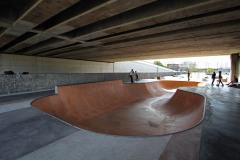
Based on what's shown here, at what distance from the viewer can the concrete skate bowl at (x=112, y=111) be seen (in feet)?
26.9

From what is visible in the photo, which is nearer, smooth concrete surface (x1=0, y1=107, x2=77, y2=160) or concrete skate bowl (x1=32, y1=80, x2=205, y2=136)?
smooth concrete surface (x1=0, y1=107, x2=77, y2=160)

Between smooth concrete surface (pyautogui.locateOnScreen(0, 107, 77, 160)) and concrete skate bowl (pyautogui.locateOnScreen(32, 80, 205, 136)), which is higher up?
smooth concrete surface (pyautogui.locateOnScreen(0, 107, 77, 160))

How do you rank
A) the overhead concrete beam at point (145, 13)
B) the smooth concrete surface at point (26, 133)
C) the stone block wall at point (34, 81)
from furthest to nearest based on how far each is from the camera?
the stone block wall at point (34, 81)
the overhead concrete beam at point (145, 13)
the smooth concrete surface at point (26, 133)

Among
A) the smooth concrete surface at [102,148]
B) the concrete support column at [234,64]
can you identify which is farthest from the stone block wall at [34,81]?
the concrete support column at [234,64]

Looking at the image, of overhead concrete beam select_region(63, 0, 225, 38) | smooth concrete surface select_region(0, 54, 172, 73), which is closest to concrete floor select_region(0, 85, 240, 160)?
overhead concrete beam select_region(63, 0, 225, 38)

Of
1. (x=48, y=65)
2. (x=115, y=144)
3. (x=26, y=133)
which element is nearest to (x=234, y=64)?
(x=115, y=144)

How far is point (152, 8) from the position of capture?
6.84 metres

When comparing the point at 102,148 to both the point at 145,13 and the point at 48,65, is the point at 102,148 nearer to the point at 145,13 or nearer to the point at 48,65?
the point at 145,13

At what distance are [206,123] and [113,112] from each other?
8.68 m

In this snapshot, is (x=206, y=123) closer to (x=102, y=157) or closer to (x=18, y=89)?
(x=102, y=157)

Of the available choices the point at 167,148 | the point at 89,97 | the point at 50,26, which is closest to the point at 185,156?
the point at 167,148

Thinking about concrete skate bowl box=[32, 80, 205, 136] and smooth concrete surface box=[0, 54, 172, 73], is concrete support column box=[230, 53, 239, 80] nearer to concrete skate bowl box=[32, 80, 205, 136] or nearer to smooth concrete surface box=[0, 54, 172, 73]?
concrete skate bowl box=[32, 80, 205, 136]

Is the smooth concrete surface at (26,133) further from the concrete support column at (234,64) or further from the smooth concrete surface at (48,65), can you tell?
the concrete support column at (234,64)

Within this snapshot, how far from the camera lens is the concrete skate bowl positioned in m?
8.21
